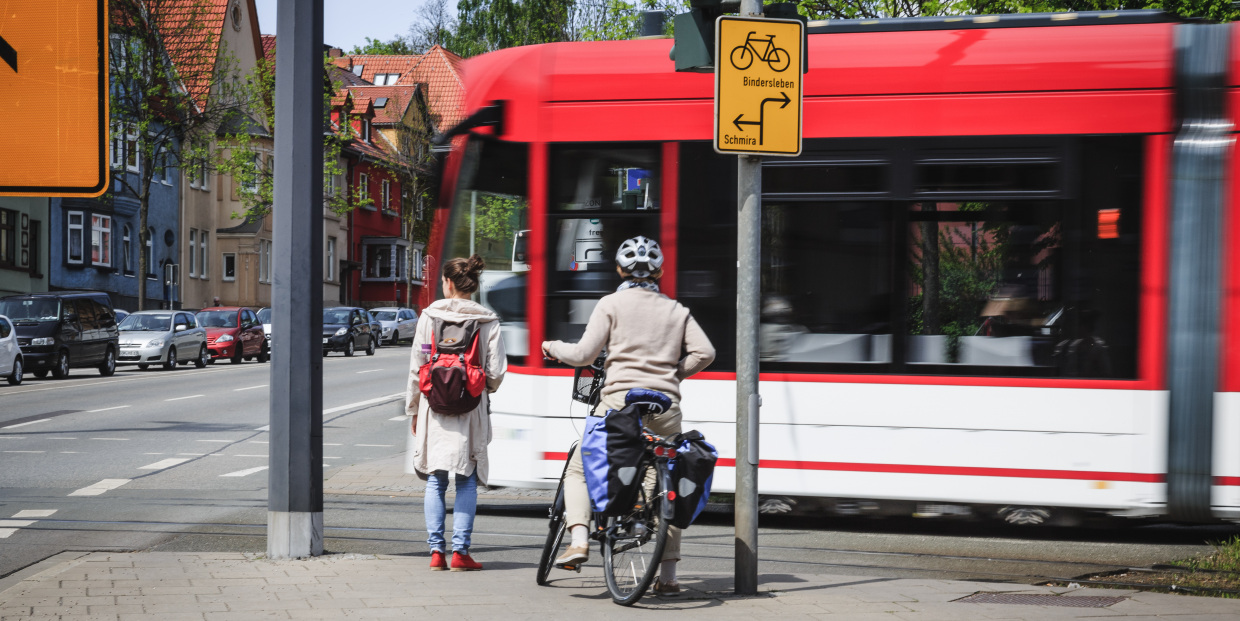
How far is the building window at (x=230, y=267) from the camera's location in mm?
58781

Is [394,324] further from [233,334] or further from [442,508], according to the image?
[442,508]

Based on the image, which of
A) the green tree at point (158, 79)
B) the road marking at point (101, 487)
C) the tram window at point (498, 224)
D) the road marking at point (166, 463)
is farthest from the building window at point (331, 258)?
the tram window at point (498, 224)

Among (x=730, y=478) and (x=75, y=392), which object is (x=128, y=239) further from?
(x=730, y=478)

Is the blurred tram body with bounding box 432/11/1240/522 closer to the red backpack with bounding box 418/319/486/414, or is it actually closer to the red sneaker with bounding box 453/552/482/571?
the red sneaker with bounding box 453/552/482/571

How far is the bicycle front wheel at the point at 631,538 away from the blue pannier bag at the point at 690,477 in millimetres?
89

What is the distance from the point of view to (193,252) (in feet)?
181

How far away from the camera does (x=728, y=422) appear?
28.7 ft

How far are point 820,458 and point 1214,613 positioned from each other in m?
2.85

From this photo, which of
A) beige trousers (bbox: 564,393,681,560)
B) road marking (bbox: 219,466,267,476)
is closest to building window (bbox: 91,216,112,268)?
road marking (bbox: 219,466,267,476)

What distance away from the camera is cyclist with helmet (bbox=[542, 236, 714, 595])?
6.16 metres

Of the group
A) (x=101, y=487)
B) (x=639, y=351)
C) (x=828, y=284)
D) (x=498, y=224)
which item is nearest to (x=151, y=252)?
(x=101, y=487)

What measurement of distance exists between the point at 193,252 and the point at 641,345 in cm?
5226

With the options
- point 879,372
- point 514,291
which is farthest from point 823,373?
point 514,291

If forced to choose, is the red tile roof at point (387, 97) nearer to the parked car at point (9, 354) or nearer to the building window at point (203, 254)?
the building window at point (203, 254)
